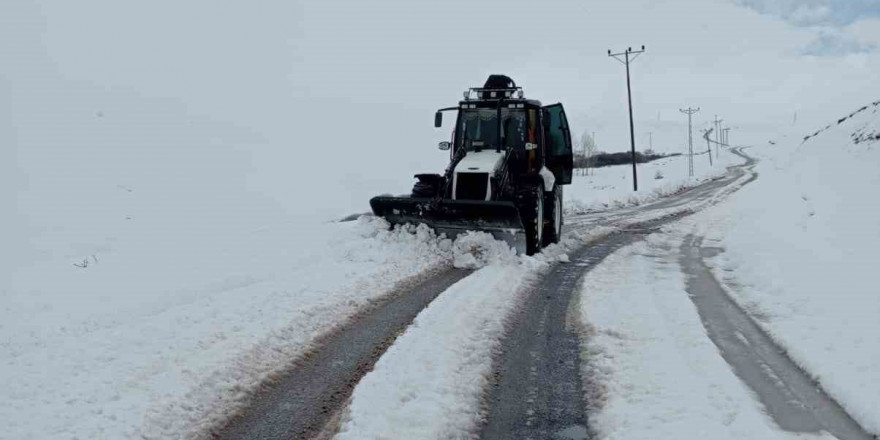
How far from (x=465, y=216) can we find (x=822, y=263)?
15.1 ft

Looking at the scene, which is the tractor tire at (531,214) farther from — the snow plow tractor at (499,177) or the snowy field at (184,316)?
the snowy field at (184,316)

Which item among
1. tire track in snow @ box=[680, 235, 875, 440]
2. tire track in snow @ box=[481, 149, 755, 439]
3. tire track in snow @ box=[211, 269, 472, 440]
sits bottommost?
tire track in snow @ box=[680, 235, 875, 440]

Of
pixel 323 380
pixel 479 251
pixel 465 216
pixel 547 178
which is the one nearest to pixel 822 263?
pixel 479 251

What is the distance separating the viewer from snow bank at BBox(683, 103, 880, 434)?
4.23 meters

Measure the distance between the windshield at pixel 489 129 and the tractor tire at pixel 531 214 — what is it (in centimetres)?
119

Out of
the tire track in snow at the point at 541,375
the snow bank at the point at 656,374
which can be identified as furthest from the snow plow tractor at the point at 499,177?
the snow bank at the point at 656,374

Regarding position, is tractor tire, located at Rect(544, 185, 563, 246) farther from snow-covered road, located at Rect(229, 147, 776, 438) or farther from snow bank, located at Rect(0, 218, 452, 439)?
snow-covered road, located at Rect(229, 147, 776, 438)

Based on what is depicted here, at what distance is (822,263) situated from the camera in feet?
24.8

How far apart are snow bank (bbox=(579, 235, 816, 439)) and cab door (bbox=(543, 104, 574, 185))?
516cm

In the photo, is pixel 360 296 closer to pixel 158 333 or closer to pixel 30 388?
pixel 158 333

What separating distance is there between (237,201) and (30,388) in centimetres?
1638

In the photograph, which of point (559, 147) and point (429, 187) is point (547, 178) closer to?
point (559, 147)

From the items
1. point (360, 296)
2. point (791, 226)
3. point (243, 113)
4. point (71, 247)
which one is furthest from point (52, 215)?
point (243, 113)

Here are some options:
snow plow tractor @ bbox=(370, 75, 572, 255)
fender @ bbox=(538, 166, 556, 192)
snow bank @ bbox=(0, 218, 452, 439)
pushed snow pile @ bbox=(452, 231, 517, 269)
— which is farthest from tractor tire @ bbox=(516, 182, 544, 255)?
snow bank @ bbox=(0, 218, 452, 439)
